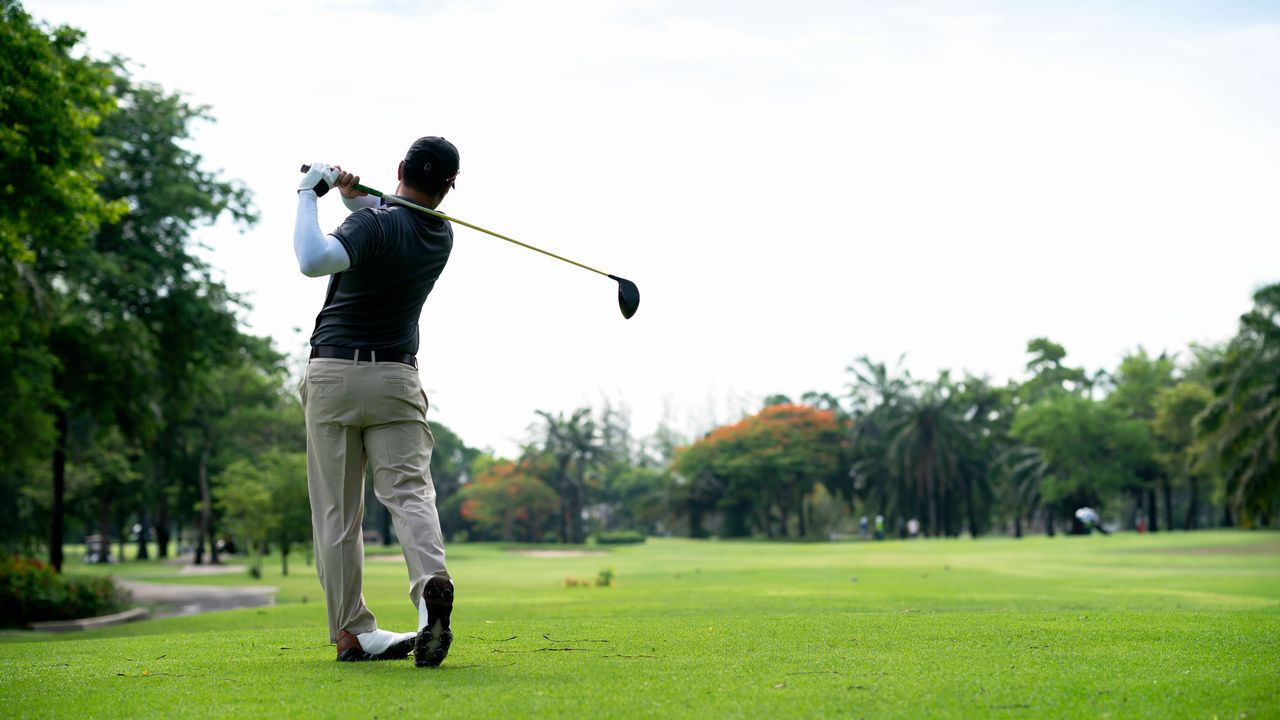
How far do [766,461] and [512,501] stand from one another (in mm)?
20990

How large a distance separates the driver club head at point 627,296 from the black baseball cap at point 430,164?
3.67 ft

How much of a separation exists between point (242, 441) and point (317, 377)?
58986 mm

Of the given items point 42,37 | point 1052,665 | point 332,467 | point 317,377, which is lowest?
point 1052,665

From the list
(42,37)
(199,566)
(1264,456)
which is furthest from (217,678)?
(199,566)

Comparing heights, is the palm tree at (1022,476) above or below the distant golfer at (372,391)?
below

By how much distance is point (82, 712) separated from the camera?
146 inches

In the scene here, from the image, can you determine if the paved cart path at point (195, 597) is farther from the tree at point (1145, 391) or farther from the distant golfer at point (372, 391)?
the tree at point (1145, 391)

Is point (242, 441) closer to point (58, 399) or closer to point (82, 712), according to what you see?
point (58, 399)

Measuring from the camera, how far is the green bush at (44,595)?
1806 centimetres

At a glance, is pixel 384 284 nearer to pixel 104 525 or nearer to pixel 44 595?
pixel 44 595

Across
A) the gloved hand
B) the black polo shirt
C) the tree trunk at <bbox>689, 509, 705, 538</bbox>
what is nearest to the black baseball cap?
the black polo shirt

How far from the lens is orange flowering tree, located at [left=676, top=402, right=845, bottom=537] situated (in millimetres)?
83250

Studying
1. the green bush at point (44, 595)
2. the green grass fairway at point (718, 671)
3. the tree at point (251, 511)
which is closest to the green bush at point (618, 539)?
the tree at point (251, 511)

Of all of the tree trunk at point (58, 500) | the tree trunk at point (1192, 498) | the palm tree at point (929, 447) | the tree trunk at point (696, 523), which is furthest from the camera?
the tree trunk at point (696, 523)
